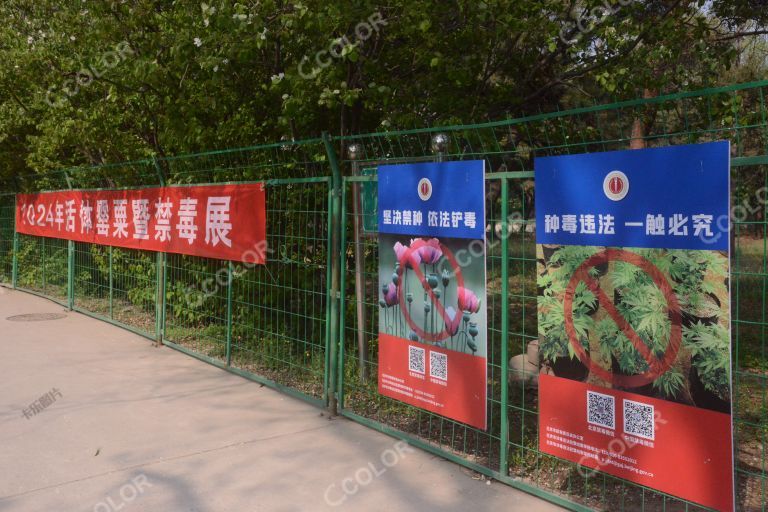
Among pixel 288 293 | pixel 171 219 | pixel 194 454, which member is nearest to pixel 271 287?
pixel 288 293

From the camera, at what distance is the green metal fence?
412 centimetres

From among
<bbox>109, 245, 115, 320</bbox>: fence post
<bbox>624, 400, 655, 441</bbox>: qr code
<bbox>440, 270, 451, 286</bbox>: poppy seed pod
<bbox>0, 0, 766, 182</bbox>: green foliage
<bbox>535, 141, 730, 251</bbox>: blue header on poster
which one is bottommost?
<bbox>624, 400, 655, 441</bbox>: qr code

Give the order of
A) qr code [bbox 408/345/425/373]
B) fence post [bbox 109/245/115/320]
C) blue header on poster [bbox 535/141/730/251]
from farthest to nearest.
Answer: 1. fence post [bbox 109/245/115/320]
2. qr code [bbox 408/345/425/373]
3. blue header on poster [bbox 535/141/730/251]

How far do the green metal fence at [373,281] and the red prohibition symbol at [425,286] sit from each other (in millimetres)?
276

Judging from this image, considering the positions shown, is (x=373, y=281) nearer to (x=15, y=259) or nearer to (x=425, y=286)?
(x=425, y=286)

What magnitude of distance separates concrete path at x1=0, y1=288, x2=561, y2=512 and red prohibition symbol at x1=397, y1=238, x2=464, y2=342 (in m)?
0.86

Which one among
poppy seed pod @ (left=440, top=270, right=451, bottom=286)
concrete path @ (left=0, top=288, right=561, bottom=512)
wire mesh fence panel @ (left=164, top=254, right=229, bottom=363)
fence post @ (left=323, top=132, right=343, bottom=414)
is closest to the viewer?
concrete path @ (left=0, top=288, right=561, bottom=512)

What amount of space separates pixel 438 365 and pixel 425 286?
0.54 metres

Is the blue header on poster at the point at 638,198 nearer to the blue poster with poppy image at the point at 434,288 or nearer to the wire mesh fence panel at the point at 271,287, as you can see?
the blue poster with poppy image at the point at 434,288

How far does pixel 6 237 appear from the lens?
1505cm

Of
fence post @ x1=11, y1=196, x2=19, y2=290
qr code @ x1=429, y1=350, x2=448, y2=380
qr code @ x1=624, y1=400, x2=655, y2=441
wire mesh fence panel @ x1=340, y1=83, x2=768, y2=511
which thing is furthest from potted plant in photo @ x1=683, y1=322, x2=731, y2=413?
fence post @ x1=11, y1=196, x2=19, y2=290

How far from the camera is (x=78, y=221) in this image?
10641 millimetres

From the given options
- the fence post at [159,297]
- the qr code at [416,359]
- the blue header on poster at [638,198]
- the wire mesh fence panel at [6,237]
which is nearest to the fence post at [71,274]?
the fence post at [159,297]

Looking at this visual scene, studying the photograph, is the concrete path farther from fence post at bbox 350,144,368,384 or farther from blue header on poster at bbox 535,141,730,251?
blue header on poster at bbox 535,141,730,251
